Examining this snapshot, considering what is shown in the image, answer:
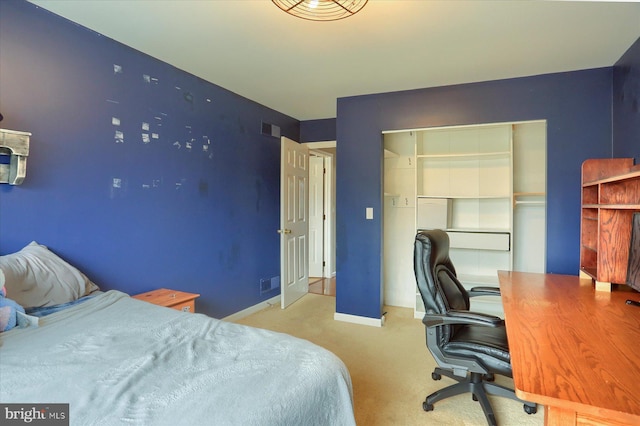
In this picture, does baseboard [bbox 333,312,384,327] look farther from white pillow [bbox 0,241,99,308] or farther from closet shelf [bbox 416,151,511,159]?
white pillow [bbox 0,241,99,308]

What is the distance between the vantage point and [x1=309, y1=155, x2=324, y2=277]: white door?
5.75 m

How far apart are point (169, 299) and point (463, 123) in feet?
9.95

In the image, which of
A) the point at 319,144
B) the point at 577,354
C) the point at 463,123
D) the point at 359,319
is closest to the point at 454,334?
the point at 577,354

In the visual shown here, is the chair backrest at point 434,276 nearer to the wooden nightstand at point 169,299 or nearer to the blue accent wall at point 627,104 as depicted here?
the blue accent wall at point 627,104

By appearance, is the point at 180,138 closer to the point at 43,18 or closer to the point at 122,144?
the point at 122,144

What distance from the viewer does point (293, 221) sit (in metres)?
4.22

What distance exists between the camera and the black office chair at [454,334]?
175 centimetres

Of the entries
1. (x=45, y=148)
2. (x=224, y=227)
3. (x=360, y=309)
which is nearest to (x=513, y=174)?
(x=360, y=309)

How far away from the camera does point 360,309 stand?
3.66 m

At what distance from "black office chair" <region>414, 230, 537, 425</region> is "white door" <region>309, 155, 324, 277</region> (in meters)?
3.64

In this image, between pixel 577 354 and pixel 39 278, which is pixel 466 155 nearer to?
pixel 577 354

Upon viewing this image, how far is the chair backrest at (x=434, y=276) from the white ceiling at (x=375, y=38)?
4.53 ft

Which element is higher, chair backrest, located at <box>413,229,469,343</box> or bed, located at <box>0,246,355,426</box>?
chair backrest, located at <box>413,229,469,343</box>

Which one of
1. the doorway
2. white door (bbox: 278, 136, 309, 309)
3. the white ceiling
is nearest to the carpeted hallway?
white door (bbox: 278, 136, 309, 309)
